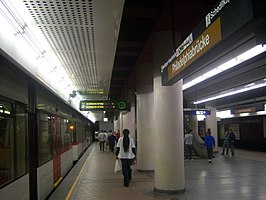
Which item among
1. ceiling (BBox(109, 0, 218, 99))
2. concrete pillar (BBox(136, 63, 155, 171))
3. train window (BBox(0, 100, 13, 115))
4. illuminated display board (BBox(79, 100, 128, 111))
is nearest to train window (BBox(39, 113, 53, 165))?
train window (BBox(0, 100, 13, 115))

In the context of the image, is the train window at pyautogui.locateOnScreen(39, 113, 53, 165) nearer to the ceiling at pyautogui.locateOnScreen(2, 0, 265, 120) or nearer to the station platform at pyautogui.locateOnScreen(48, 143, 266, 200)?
the station platform at pyautogui.locateOnScreen(48, 143, 266, 200)

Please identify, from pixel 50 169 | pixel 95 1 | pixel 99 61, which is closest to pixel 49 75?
pixel 99 61

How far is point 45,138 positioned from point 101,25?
3219mm

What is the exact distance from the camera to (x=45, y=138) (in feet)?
24.2

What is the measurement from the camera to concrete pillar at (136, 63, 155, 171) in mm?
12062

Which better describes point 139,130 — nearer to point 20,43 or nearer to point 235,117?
point 20,43

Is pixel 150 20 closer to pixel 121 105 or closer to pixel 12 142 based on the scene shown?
pixel 12 142

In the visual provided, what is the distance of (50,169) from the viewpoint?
793 centimetres

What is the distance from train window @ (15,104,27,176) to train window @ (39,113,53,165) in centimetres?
125

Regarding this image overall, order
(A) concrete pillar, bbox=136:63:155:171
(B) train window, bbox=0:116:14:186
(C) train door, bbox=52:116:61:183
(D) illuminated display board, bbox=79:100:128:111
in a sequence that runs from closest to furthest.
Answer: (B) train window, bbox=0:116:14:186, (C) train door, bbox=52:116:61:183, (A) concrete pillar, bbox=136:63:155:171, (D) illuminated display board, bbox=79:100:128:111

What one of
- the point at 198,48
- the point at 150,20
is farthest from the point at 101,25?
the point at 150,20

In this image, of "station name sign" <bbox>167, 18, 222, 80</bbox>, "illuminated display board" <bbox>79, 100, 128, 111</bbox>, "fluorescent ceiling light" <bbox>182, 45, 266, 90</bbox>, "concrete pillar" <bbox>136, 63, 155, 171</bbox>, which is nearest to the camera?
"station name sign" <bbox>167, 18, 222, 80</bbox>

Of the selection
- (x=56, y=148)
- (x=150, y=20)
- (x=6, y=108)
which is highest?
(x=150, y=20)

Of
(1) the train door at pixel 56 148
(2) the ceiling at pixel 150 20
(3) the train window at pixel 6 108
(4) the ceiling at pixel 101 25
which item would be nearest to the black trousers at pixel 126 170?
(1) the train door at pixel 56 148
